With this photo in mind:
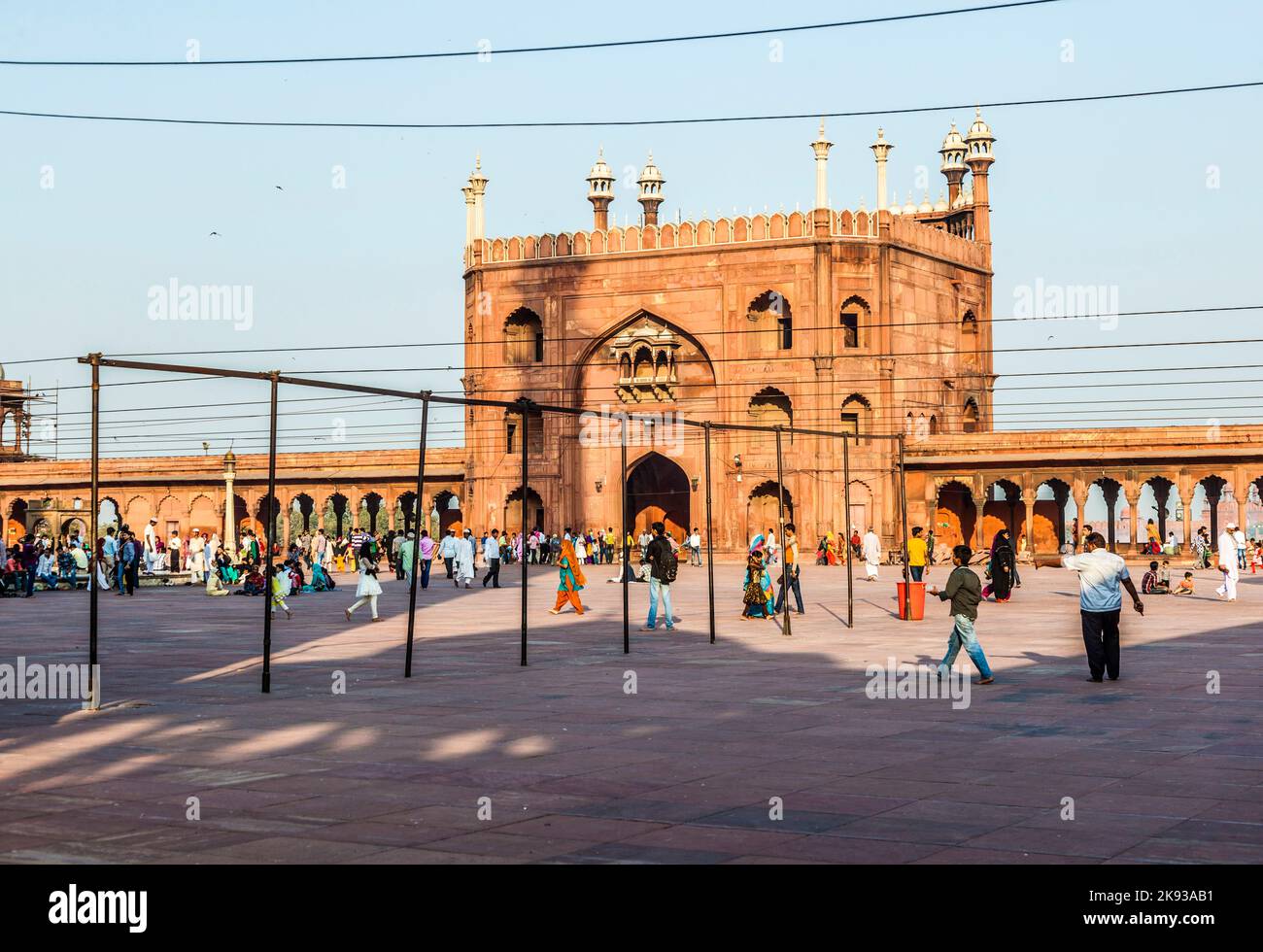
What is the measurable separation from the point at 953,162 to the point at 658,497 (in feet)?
56.1

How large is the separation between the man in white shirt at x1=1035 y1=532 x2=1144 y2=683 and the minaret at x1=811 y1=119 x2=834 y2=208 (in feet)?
121

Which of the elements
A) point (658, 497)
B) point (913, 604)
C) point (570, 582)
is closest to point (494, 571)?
point (570, 582)

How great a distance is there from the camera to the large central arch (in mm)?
51094

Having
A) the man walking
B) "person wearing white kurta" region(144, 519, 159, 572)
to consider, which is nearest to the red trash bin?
the man walking

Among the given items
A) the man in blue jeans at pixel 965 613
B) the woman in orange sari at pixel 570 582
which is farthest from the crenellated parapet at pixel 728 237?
the man in blue jeans at pixel 965 613

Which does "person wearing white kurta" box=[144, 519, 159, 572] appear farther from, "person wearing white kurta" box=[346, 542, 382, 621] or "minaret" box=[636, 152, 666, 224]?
"minaret" box=[636, 152, 666, 224]

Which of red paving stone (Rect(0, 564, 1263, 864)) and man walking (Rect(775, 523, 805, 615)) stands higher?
man walking (Rect(775, 523, 805, 615))

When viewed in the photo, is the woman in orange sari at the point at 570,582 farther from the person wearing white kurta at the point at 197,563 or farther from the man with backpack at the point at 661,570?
the person wearing white kurta at the point at 197,563

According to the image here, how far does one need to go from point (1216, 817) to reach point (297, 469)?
170 ft

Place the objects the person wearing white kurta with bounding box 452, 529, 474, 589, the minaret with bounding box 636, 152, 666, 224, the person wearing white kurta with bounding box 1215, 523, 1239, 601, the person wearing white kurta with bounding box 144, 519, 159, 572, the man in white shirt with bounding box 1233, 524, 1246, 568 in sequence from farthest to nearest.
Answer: the minaret with bounding box 636, 152, 666, 224, the person wearing white kurta with bounding box 144, 519, 159, 572, the person wearing white kurta with bounding box 452, 529, 474, 589, the man in white shirt with bounding box 1233, 524, 1246, 568, the person wearing white kurta with bounding box 1215, 523, 1239, 601

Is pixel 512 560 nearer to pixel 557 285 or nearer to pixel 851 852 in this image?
pixel 557 285

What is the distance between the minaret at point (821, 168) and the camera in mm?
48750

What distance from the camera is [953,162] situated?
5647cm

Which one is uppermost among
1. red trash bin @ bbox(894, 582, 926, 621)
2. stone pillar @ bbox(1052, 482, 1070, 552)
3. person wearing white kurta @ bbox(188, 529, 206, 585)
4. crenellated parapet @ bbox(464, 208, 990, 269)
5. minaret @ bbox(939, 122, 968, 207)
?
minaret @ bbox(939, 122, 968, 207)
